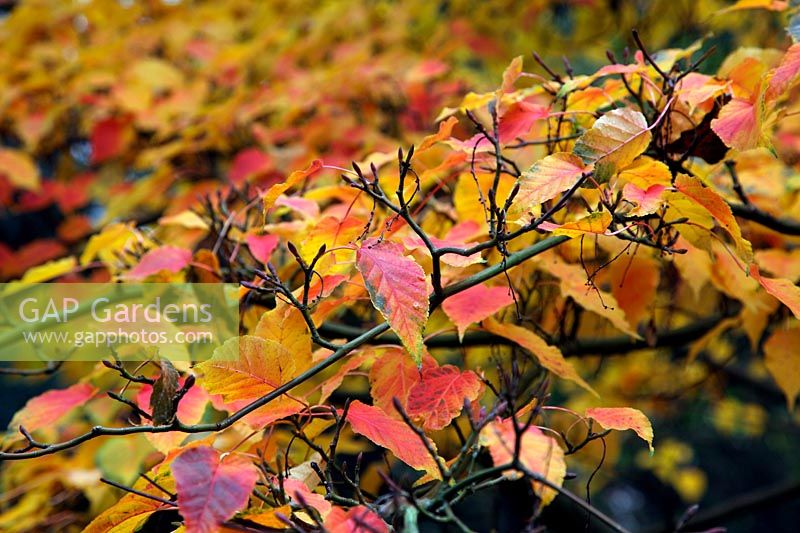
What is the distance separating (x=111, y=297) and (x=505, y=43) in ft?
6.18

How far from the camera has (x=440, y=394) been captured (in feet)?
2.61

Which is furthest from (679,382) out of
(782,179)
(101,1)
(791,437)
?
(101,1)

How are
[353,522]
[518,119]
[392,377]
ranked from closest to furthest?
[353,522] → [392,377] → [518,119]

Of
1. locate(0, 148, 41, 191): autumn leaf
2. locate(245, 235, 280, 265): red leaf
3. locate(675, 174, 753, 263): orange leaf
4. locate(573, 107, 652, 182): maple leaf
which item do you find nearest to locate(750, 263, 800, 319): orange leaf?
locate(675, 174, 753, 263): orange leaf

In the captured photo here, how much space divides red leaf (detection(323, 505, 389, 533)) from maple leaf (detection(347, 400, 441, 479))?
10cm

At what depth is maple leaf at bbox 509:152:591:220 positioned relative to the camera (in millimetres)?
763

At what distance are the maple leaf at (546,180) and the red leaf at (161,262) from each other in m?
0.58

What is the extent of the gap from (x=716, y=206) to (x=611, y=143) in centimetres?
13

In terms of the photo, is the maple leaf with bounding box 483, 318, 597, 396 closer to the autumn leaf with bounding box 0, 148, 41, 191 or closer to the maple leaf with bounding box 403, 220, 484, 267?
the maple leaf with bounding box 403, 220, 484, 267

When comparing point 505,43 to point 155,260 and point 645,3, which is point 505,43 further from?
point 155,260

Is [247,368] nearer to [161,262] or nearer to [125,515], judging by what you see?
[125,515]

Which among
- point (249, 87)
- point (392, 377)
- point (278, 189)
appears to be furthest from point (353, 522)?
point (249, 87)

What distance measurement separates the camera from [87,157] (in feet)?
8.17

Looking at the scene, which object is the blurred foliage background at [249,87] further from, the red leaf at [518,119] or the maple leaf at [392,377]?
the red leaf at [518,119]
